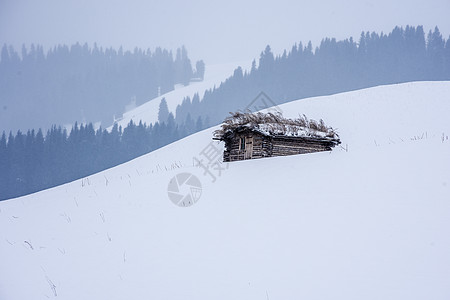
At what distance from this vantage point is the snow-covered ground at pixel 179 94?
98.1 meters

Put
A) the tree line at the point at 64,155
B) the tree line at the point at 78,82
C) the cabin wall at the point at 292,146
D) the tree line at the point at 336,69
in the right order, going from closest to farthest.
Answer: the cabin wall at the point at 292,146 → the tree line at the point at 64,155 → the tree line at the point at 336,69 → the tree line at the point at 78,82

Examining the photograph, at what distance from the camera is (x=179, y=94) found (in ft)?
372

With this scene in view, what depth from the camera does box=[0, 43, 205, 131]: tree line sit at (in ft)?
408

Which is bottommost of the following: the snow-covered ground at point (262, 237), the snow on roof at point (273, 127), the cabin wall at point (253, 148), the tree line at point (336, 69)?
the snow-covered ground at point (262, 237)

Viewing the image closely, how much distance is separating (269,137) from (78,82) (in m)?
140

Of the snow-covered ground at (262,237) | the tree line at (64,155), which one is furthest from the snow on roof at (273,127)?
the tree line at (64,155)

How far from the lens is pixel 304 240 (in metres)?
6.50

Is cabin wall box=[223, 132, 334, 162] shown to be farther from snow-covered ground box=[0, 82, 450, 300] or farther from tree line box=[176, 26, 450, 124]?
tree line box=[176, 26, 450, 124]

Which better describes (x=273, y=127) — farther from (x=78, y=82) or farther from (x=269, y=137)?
(x=78, y=82)

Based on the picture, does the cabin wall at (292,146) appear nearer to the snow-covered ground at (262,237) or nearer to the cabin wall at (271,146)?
the cabin wall at (271,146)

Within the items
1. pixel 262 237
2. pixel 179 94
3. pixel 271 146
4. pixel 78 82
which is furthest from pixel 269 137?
pixel 78 82

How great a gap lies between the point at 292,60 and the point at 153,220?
299 feet

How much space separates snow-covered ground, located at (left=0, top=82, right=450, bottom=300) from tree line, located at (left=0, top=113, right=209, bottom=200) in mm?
51474

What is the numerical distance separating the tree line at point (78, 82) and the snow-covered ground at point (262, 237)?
336 feet
